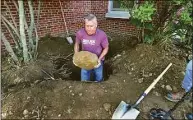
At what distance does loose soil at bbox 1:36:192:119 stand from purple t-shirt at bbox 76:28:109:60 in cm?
64

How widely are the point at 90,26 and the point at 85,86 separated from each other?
1.07 m

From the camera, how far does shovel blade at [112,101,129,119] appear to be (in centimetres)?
367

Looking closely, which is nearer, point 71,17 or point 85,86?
point 85,86

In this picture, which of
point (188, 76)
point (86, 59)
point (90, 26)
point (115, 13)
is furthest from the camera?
point (115, 13)

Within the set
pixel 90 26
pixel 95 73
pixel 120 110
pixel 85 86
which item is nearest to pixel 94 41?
pixel 90 26

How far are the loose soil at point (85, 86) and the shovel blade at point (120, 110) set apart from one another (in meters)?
0.18

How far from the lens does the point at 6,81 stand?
4.71 m

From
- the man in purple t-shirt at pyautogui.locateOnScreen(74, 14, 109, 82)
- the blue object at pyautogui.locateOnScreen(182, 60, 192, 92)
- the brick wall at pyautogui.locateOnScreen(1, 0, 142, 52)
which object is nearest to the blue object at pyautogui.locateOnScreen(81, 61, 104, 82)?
the man in purple t-shirt at pyautogui.locateOnScreen(74, 14, 109, 82)

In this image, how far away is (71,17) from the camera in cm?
706

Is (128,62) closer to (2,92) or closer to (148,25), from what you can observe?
(148,25)

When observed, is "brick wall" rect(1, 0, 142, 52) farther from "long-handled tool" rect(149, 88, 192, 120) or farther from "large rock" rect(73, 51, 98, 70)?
"long-handled tool" rect(149, 88, 192, 120)

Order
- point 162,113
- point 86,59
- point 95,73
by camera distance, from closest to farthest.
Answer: point 162,113
point 86,59
point 95,73

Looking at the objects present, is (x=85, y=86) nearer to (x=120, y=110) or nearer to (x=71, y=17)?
(x=120, y=110)

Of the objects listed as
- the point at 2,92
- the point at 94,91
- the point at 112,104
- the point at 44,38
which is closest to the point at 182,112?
the point at 112,104
